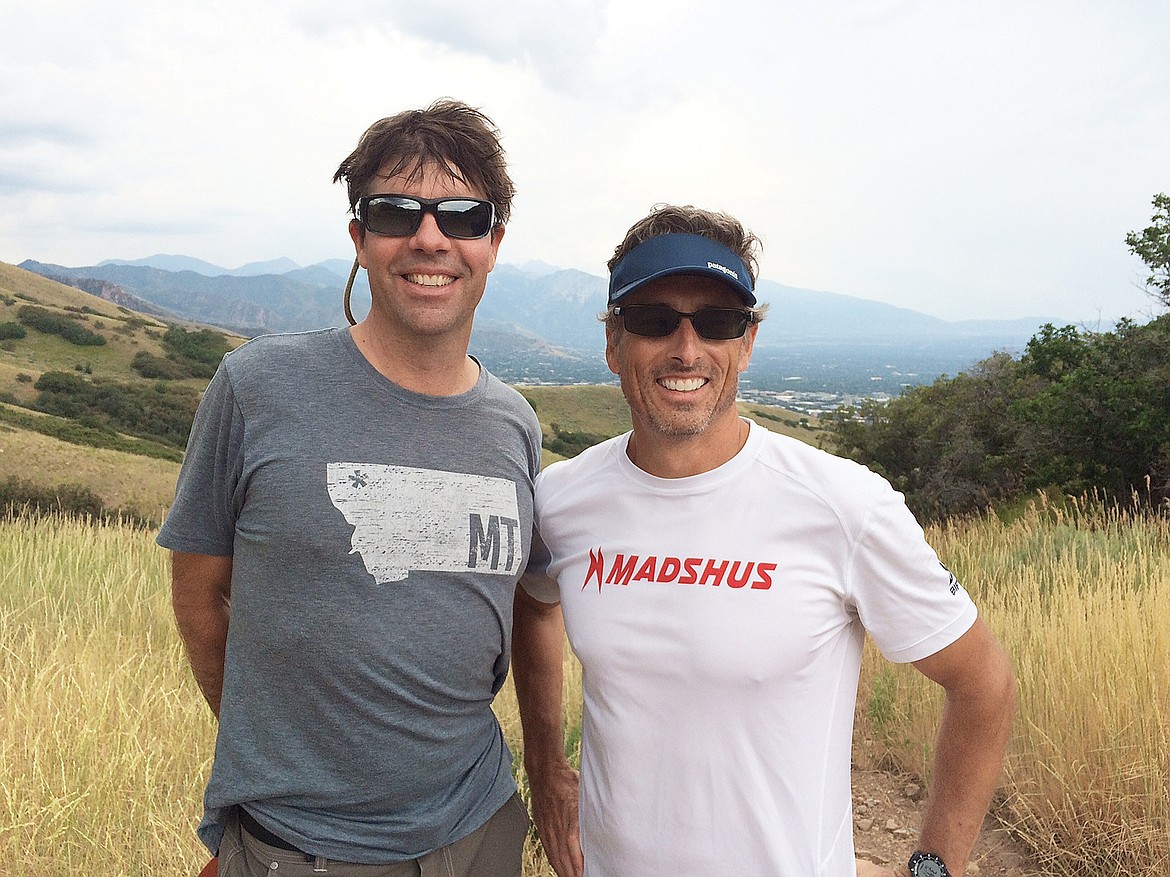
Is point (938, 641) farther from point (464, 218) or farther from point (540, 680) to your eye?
point (464, 218)

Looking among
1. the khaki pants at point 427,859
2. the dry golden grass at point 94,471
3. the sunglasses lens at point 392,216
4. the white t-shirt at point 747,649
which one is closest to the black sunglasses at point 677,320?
the white t-shirt at point 747,649

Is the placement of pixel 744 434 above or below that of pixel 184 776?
above

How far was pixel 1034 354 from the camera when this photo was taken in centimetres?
1747

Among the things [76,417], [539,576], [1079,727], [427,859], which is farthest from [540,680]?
[76,417]

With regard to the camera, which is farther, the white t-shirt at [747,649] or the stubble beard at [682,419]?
the stubble beard at [682,419]

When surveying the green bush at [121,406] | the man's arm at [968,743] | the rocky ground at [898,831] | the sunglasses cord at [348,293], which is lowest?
the green bush at [121,406]

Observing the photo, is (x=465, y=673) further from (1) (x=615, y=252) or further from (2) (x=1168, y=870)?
(2) (x=1168, y=870)

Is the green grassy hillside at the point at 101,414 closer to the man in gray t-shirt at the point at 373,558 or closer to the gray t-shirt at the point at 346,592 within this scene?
the man in gray t-shirt at the point at 373,558

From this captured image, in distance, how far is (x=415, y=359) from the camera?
2258mm

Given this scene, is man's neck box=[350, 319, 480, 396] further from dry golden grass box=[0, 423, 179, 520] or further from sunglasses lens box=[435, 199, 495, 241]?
dry golden grass box=[0, 423, 179, 520]

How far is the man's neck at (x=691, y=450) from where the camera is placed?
209cm

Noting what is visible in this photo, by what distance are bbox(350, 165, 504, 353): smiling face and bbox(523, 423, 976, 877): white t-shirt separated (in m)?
0.77

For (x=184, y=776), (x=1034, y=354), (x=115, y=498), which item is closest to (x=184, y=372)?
(x=115, y=498)

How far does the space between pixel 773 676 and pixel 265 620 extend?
1258mm
